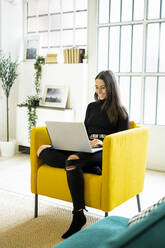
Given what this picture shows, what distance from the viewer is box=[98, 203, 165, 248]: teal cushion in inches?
22.7

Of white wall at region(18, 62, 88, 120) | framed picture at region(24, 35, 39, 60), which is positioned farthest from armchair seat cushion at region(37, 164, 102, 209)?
framed picture at region(24, 35, 39, 60)

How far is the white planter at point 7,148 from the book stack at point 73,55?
1.41 meters

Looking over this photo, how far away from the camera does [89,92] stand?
4.45m

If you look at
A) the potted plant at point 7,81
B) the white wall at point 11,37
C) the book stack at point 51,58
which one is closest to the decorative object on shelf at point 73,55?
the book stack at point 51,58

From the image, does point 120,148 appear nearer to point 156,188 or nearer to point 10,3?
point 156,188

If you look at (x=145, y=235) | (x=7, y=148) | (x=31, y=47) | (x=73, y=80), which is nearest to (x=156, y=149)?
(x=73, y=80)

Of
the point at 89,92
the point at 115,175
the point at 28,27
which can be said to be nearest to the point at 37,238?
the point at 115,175

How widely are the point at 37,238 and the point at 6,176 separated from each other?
5.21 feet

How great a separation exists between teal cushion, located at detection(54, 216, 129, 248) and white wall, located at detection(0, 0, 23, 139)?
12.7ft

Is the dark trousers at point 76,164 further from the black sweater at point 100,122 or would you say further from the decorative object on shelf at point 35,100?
the decorative object on shelf at point 35,100

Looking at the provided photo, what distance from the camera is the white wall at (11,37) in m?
4.80

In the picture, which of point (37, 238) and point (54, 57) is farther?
point (54, 57)

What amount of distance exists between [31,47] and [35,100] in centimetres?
91

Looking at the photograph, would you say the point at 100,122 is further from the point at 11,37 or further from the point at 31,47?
the point at 11,37
